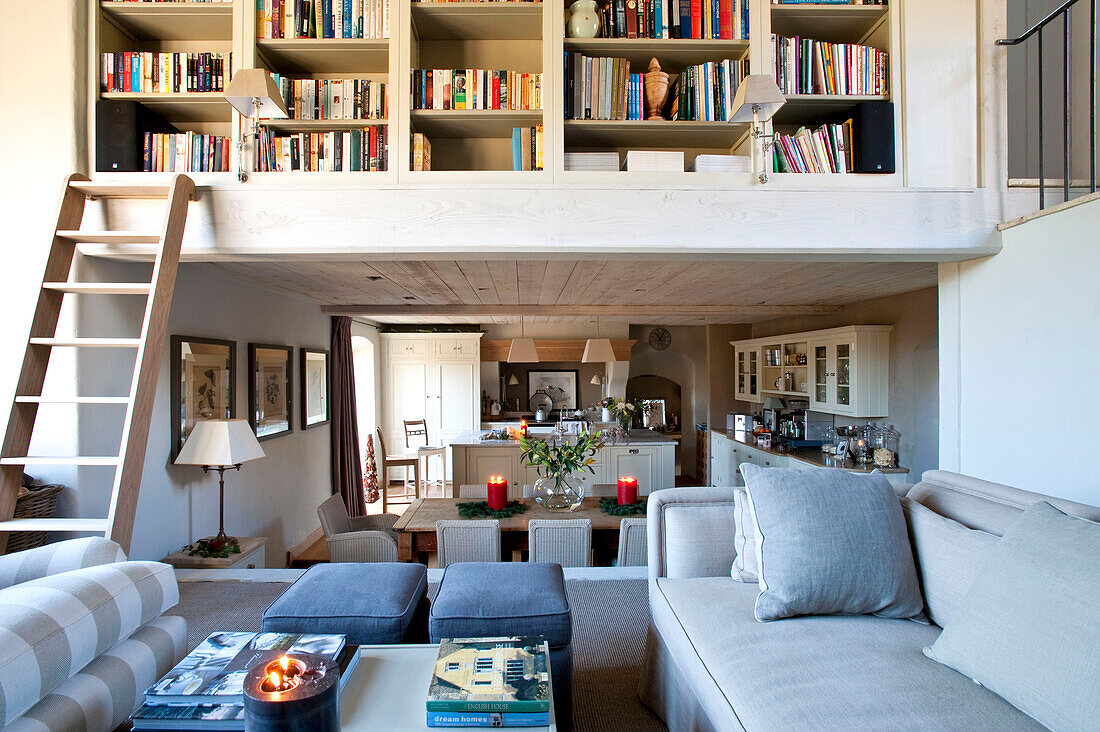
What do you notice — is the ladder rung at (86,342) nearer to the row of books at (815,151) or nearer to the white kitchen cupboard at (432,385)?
the row of books at (815,151)

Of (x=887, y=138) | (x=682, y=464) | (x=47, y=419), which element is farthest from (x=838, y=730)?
(x=682, y=464)

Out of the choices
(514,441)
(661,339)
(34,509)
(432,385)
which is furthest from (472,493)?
(661,339)

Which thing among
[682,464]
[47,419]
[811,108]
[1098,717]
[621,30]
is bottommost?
[682,464]

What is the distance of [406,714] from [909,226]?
106 inches

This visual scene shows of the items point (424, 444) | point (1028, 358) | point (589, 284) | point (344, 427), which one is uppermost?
point (589, 284)

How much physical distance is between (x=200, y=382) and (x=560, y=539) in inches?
91.5

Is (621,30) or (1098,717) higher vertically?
(621,30)

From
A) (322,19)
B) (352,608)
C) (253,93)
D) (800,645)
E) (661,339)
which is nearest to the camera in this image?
(800,645)

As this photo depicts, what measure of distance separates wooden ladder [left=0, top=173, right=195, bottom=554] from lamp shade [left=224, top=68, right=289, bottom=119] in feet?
1.29

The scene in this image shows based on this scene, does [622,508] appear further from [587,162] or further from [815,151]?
[815,151]

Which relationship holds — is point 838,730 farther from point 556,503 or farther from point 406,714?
point 556,503

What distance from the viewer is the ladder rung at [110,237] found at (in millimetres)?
2268

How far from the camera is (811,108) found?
276 cm

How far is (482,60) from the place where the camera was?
2934 mm
